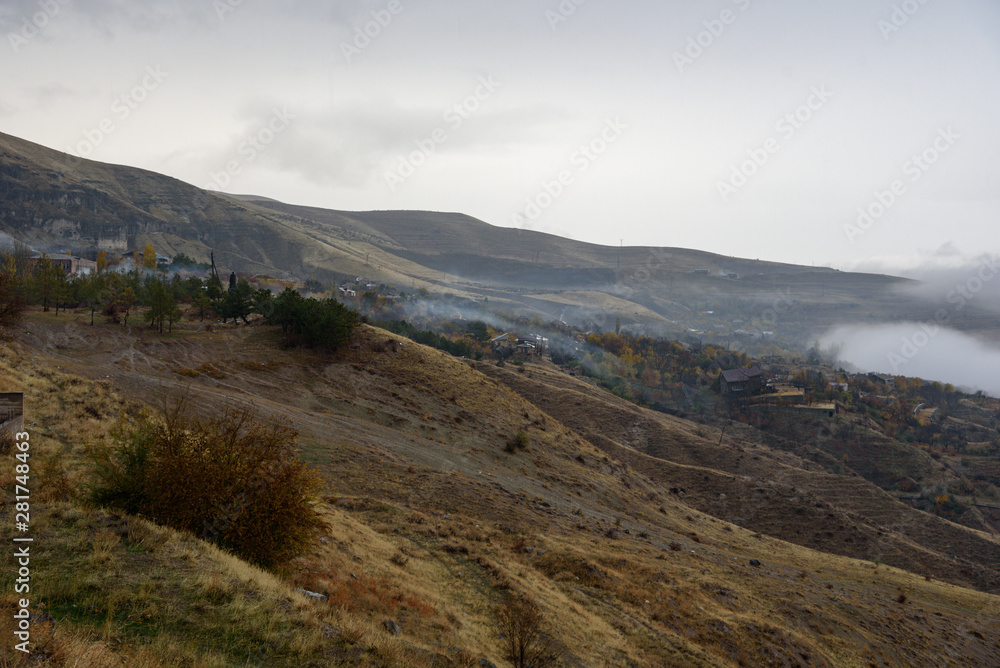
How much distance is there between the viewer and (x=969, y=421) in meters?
96.6

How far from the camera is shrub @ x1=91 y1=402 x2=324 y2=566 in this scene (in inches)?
453

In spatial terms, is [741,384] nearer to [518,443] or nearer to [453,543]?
[518,443]

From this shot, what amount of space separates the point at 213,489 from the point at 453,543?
31.8 ft

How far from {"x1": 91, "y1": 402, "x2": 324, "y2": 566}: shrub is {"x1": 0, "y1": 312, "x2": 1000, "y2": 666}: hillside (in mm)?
673

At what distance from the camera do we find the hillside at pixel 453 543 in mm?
9242

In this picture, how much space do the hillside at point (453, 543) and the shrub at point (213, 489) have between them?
0.67 metres

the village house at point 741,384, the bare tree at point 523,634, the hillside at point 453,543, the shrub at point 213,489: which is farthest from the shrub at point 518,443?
the village house at point 741,384

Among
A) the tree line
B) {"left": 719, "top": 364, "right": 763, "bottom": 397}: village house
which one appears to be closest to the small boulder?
the tree line

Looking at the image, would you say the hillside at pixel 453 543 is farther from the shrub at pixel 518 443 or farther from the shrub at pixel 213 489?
the shrub at pixel 213 489

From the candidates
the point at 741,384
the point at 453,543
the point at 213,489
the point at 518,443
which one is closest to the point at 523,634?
the point at 213,489

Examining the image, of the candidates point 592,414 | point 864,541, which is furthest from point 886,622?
point 592,414

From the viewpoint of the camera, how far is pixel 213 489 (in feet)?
37.9

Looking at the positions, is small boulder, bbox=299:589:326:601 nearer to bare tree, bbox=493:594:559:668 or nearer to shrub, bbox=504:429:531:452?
bare tree, bbox=493:594:559:668

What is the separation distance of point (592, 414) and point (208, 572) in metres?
51.1
